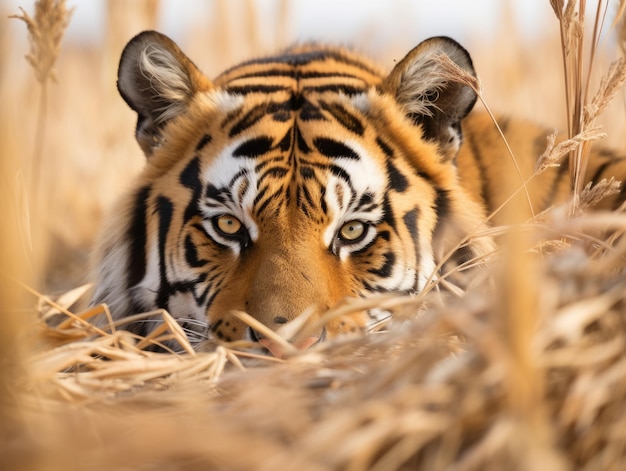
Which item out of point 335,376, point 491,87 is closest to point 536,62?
point 491,87

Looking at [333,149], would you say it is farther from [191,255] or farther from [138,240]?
[138,240]

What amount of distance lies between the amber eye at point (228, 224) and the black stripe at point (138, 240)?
43 centimetres

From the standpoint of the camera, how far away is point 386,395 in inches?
43.1

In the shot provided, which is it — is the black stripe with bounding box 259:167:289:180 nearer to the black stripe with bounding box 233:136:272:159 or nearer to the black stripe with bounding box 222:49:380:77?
the black stripe with bounding box 233:136:272:159

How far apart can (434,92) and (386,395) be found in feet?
5.58

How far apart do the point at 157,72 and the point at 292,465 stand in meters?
1.90

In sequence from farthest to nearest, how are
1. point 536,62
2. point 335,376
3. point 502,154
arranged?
point 536,62 < point 502,154 < point 335,376

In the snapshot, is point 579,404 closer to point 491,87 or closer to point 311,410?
point 311,410

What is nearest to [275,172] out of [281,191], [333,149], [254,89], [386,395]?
[281,191]

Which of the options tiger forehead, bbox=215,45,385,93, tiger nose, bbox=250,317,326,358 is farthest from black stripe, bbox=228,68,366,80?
tiger nose, bbox=250,317,326,358

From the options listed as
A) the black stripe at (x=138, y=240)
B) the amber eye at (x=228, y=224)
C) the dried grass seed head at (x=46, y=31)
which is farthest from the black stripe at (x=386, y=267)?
the dried grass seed head at (x=46, y=31)

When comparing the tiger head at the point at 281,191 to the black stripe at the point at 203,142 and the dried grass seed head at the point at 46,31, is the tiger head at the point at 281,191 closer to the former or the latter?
the black stripe at the point at 203,142

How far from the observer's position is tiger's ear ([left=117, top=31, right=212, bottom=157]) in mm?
2543

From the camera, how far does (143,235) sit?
105 inches
